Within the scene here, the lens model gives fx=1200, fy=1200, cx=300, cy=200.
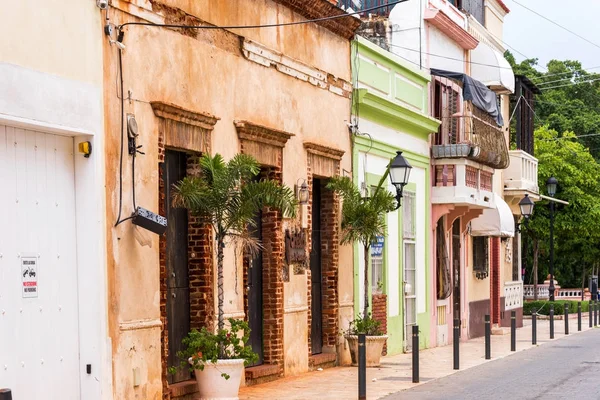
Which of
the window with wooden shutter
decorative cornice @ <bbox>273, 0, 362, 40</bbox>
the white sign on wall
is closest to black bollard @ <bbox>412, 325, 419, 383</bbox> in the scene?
decorative cornice @ <bbox>273, 0, 362, 40</bbox>

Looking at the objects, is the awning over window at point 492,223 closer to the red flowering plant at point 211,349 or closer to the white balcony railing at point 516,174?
the white balcony railing at point 516,174

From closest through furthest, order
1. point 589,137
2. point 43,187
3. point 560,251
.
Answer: point 43,187
point 560,251
point 589,137

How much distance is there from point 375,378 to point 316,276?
2652 mm

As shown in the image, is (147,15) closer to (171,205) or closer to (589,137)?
(171,205)

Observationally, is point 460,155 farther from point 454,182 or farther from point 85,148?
point 85,148

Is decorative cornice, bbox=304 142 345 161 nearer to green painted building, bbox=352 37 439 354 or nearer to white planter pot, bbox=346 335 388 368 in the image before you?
green painted building, bbox=352 37 439 354

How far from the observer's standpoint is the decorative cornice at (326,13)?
19281 millimetres

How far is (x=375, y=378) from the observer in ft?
62.3

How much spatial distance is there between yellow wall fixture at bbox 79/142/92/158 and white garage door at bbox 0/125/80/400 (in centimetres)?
12

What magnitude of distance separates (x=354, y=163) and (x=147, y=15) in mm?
8367

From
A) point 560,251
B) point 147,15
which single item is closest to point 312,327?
point 147,15

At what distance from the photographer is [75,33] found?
12.8 meters

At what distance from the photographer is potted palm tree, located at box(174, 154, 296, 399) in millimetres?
14453

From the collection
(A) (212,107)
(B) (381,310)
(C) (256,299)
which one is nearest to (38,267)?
(A) (212,107)
